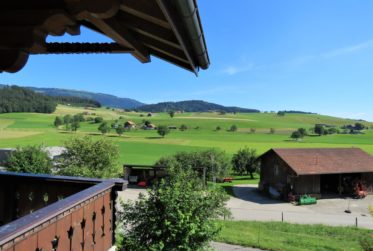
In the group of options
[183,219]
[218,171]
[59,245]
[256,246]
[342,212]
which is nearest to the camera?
[59,245]

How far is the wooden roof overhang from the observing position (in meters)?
2.67

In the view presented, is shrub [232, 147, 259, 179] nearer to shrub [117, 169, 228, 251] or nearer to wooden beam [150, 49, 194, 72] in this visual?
shrub [117, 169, 228, 251]

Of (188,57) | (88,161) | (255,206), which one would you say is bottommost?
(255,206)

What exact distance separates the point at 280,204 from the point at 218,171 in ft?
49.6

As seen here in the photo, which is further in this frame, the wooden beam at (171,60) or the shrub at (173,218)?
the shrub at (173,218)

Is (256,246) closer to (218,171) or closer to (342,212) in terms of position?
(342,212)

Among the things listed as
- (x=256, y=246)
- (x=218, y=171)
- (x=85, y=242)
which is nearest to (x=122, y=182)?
(x=85, y=242)

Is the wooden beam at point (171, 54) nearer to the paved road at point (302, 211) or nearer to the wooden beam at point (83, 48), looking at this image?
the wooden beam at point (83, 48)

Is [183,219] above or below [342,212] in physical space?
above

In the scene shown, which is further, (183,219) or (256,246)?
(256,246)

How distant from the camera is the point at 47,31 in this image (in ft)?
10.9

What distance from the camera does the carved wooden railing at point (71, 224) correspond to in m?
2.50

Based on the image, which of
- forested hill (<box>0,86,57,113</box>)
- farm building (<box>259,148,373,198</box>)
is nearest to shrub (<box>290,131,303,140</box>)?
farm building (<box>259,148,373,198</box>)

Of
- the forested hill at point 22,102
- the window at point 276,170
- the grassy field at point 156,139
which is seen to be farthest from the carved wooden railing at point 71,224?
the forested hill at point 22,102
